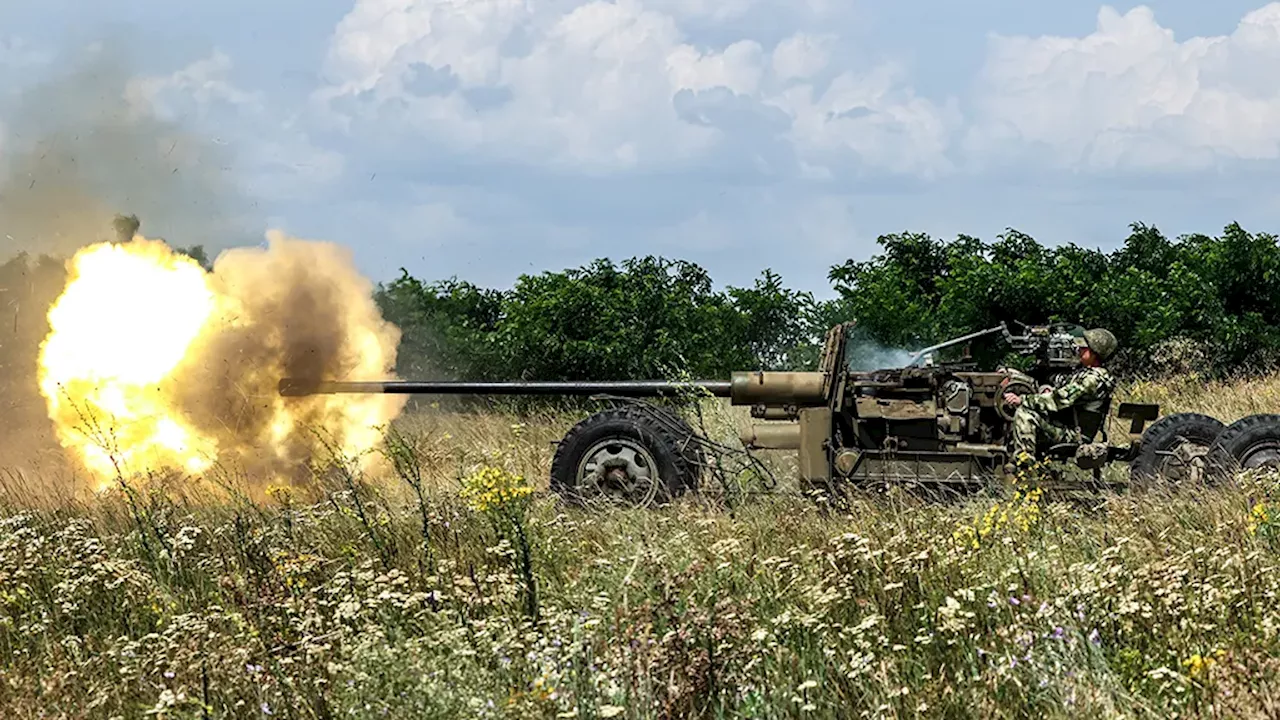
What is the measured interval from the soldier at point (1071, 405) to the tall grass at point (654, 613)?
80cm

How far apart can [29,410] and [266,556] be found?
6.89m

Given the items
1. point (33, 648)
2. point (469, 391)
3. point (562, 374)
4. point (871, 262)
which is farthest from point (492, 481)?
point (871, 262)

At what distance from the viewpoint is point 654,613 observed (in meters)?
5.51

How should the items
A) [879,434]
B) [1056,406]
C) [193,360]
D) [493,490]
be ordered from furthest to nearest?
1. [193,360]
2. [879,434]
3. [1056,406]
4. [493,490]

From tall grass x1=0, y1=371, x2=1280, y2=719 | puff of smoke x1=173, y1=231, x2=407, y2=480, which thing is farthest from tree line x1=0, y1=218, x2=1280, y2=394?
tall grass x1=0, y1=371, x2=1280, y2=719

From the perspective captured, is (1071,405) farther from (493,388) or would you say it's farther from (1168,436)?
(493,388)

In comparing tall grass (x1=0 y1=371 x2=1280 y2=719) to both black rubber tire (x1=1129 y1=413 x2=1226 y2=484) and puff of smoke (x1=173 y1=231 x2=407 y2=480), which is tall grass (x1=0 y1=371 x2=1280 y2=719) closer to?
black rubber tire (x1=1129 y1=413 x2=1226 y2=484)

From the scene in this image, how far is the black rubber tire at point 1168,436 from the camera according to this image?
979 cm

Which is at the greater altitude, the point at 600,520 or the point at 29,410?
the point at 29,410

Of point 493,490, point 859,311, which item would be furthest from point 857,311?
point 493,490

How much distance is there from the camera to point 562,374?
68.4ft

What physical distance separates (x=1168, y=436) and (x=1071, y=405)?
0.88m

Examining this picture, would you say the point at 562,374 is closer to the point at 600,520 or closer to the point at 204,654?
the point at 600,520

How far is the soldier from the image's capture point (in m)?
9.58
